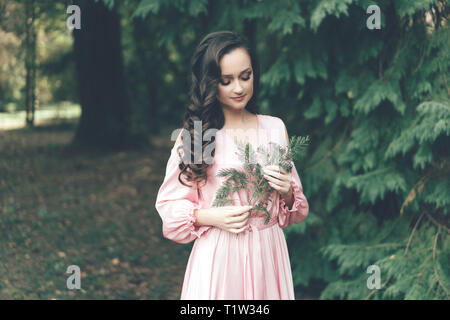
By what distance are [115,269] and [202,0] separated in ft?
11.6

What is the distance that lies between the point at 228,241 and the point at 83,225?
5355 millimetres

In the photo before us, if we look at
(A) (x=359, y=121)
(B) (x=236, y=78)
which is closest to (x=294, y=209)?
(B) (x=236, y=78)

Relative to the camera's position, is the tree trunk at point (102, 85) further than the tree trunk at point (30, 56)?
Yes

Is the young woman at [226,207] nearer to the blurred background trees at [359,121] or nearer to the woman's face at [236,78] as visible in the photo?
the woman's face at [236,78]

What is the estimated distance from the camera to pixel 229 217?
2.29m

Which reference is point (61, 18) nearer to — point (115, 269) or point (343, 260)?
point (115, 269)

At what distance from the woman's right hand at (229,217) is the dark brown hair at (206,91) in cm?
20

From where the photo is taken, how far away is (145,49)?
1323 centimetres

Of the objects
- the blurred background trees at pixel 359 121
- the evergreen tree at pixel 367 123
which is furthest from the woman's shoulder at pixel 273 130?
the evergreen tree at pixel 367 123

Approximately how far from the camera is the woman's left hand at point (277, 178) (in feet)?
7.48

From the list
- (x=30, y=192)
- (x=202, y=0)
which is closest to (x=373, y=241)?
(x=202, y=0)

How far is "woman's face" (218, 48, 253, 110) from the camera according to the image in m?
2.40

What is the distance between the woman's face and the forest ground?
3.78 m

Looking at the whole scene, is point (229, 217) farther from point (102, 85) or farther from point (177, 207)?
point (102, 85)
